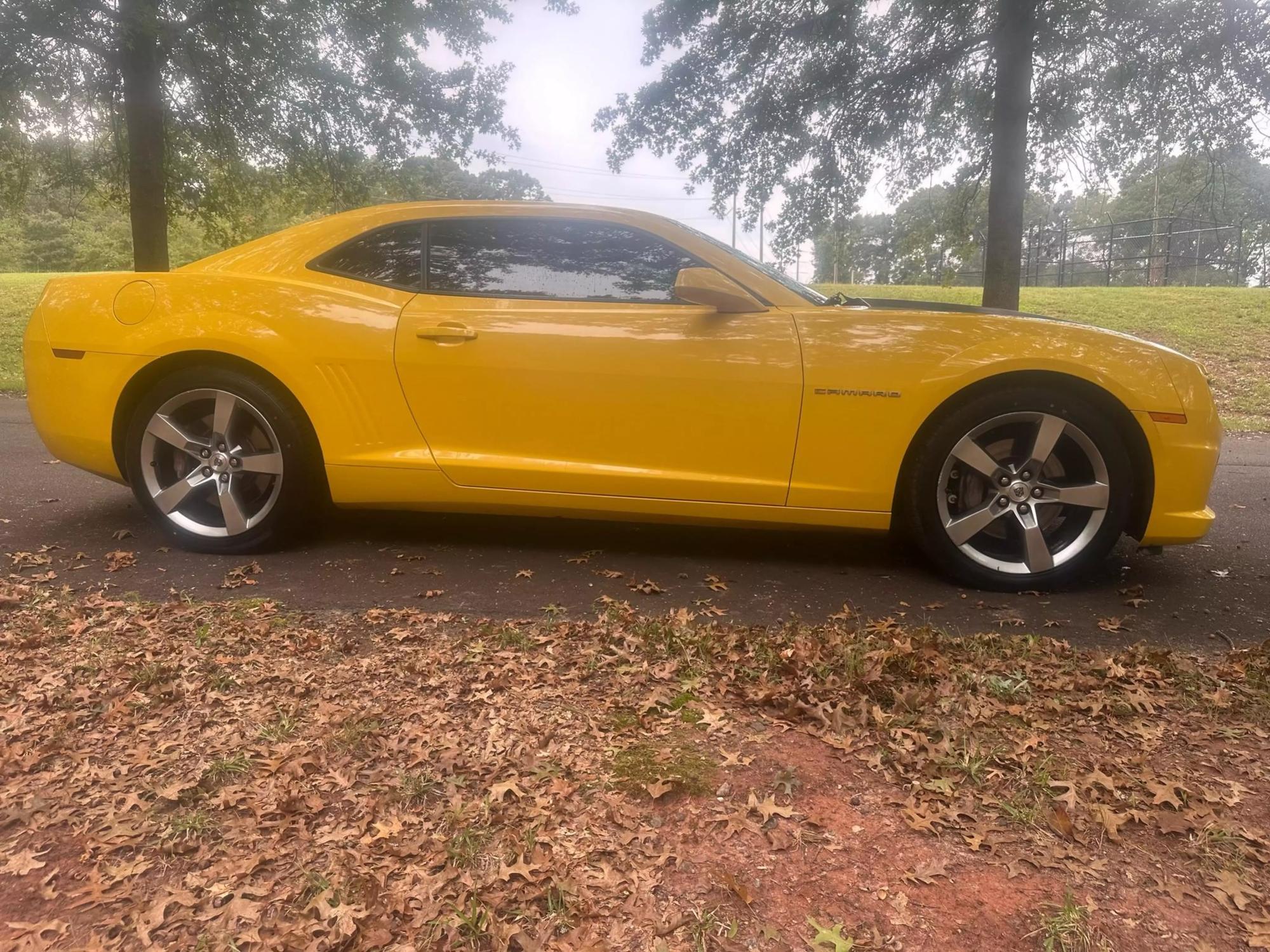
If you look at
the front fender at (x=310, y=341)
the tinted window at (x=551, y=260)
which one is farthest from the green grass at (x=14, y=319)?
the tinted window at (x=551, y=260)

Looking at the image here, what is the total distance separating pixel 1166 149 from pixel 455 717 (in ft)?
34.7

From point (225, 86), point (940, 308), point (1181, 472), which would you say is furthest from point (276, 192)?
point (1181, 472)

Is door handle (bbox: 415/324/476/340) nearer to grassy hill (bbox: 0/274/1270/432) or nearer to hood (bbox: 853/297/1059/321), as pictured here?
hood (bbox: 853/297/1059/321)

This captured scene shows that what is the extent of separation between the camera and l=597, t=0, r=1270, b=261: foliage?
8.30 meters

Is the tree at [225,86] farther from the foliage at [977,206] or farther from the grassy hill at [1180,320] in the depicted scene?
the foliage at [977,206]

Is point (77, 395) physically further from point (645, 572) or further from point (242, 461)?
point (645, 572)

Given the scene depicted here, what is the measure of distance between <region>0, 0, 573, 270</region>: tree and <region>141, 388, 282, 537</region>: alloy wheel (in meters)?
7.79

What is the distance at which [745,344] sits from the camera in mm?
3459

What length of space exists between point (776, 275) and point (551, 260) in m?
1.01

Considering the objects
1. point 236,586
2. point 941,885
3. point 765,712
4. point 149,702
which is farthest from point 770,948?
point 236,586

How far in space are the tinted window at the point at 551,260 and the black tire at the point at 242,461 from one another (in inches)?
34.7

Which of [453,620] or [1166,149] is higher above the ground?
[1166,149]

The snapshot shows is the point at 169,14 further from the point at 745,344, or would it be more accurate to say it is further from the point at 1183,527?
the point at 1183,527

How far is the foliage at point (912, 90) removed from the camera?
27.2ft
